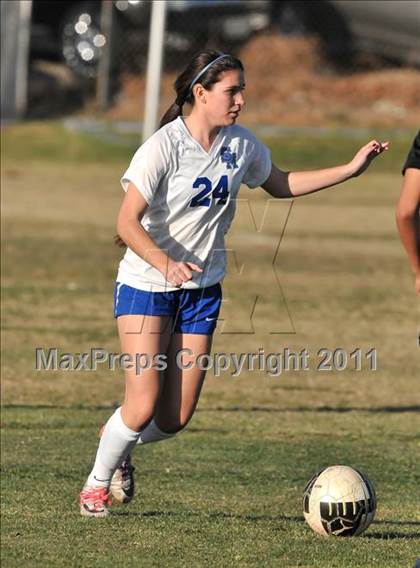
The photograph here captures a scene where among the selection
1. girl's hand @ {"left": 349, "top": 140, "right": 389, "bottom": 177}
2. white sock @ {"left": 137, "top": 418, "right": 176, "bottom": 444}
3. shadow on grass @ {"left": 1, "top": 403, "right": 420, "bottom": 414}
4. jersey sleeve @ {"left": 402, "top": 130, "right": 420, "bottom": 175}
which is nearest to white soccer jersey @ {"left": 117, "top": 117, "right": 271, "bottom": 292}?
girl's hand @ {"left": 349, "top": 140, "right": 389, "bottom": 177}

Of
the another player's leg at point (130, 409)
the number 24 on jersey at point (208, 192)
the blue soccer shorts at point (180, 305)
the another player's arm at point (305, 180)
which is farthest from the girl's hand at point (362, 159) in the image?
the another player's leg at point (130, 409)

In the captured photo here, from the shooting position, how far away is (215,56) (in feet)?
21.0

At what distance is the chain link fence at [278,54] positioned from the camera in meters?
25.6

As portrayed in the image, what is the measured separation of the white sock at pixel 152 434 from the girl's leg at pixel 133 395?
25 centimetres

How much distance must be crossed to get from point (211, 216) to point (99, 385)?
460cm

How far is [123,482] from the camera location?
664 cm

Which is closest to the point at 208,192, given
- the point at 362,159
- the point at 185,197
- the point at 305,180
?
the point at 185,197

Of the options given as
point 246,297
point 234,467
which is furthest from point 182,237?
point 246,297

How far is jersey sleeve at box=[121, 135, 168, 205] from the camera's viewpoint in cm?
613

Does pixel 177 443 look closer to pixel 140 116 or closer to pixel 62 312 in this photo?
pixel 62 312

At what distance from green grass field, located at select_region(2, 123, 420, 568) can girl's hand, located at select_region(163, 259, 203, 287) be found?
44.0 inches

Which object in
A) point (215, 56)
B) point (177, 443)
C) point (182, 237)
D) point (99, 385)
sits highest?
point (215, 56)

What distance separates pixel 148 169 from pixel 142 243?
1.17 feet

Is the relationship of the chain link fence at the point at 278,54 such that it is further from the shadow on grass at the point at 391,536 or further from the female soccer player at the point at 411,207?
the female soccer player at the point at 411,207
